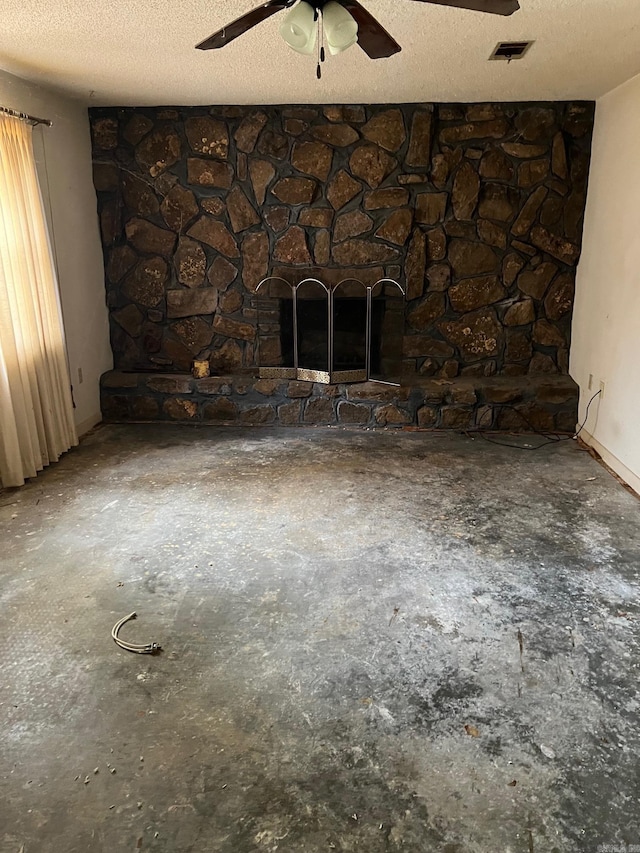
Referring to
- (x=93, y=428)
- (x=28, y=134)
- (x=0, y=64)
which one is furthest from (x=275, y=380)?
(x=0, y=64)

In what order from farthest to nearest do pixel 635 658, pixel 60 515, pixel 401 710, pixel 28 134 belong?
pixel 28 134 < pixel 60 515 < pixel 635 658 < pixel 401 710

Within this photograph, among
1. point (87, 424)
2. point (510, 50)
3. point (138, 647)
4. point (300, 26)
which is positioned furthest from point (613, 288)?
point (87, 424)

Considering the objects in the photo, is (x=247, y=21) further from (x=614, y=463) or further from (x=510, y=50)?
(x=614, y=463)

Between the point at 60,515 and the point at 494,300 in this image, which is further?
the point at 494,300

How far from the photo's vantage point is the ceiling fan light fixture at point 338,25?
1.84 m

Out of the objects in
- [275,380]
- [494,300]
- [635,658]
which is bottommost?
[635,658]

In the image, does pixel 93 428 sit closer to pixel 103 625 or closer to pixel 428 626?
pixel 103 625

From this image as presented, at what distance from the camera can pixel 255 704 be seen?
183cm

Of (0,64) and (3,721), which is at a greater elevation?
(0,64)

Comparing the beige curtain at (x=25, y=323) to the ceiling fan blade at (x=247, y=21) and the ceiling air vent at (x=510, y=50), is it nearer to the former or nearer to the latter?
the ceiling fan blade at (x=247, y=21)

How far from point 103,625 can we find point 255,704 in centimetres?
70

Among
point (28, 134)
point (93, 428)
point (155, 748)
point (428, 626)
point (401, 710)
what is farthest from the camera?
point (93, 428)

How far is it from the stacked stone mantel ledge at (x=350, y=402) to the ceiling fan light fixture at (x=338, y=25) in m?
2.70

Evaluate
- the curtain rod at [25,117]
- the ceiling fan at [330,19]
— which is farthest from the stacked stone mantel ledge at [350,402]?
the ceiling fan at [330,19]
